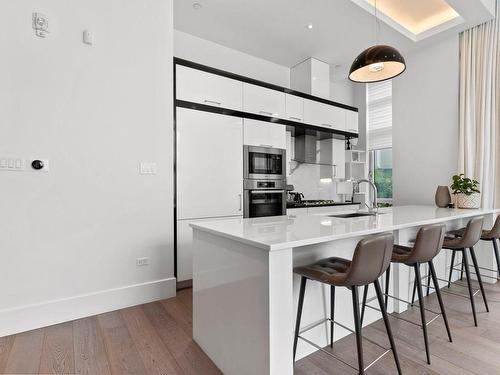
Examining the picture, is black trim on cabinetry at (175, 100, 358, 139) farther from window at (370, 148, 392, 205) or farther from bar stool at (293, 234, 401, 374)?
bar stool at (293, 234, 401, 374)

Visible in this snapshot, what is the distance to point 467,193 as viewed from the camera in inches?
126

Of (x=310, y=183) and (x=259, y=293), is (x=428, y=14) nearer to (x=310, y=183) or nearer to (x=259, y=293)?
(x=310, y=183)

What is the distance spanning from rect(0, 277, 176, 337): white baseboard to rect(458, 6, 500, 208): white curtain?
12.6 ft

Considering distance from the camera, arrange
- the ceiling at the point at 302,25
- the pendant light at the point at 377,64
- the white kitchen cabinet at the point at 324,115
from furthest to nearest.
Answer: the white kitchen cabinet at the point at 324,115, the ceiling at the point at 302,25, the pendant light at the point at 377,64

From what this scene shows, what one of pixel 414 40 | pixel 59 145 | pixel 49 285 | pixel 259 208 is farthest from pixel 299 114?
pixel 49 285

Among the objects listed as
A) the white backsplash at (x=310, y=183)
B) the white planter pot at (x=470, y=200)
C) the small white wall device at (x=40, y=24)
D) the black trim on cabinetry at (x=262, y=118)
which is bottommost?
the white planter pot at (x=470, y=200)

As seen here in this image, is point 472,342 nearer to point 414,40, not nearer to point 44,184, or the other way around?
point 44,184

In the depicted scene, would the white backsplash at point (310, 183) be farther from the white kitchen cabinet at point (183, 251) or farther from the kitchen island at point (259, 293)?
the kitchen island at point (259, 293)

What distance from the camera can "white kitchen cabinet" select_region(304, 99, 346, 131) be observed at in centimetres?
416

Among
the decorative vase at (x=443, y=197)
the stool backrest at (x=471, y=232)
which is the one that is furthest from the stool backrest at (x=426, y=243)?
the decorative vase at (x=443, y=197)

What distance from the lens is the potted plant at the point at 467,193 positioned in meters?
3.19

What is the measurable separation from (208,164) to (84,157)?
121 centimetres

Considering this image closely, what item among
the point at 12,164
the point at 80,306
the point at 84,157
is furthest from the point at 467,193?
the point at 12,164

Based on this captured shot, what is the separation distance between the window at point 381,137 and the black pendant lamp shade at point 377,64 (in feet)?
8.42
